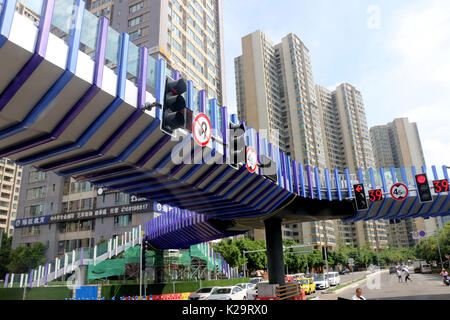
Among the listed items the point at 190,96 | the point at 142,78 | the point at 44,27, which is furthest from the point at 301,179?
the point at 44,27

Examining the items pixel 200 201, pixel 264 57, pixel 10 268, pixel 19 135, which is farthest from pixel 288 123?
pixel 19 135

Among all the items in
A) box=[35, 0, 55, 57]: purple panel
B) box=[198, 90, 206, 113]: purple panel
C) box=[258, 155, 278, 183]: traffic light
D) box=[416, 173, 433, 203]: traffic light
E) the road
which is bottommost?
the road

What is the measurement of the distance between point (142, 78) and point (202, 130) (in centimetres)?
257

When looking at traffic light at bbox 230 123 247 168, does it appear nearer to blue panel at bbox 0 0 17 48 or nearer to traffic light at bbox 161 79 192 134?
traffic light at bbox 161 79 192 134

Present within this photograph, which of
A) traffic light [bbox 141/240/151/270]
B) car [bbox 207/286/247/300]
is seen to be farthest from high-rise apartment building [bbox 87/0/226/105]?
car [bbox 207/286/247/300]

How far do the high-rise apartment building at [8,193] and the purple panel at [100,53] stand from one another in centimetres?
10956

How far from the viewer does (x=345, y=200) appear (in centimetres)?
2372

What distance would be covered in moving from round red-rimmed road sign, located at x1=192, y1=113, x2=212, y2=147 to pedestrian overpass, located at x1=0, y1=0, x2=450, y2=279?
20.5 inches

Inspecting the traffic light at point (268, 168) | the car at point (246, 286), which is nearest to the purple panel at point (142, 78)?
the traffic light at point (268, 168)

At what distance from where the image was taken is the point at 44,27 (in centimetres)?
719

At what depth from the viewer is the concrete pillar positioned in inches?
896

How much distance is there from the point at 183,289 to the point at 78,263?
455 inches
